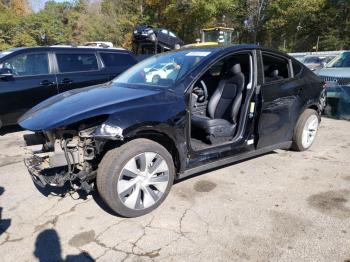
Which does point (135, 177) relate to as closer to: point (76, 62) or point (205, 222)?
point (205, 222)

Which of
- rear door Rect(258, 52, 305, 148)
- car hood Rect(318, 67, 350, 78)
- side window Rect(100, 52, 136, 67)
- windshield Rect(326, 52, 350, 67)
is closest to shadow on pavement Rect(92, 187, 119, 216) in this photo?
rear door Rect(258, 52, 305, 148)

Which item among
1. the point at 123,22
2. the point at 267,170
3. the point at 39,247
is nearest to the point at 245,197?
the point at 267,170

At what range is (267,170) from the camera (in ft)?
14.4

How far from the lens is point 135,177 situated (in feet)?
10.2

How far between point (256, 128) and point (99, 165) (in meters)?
2.01

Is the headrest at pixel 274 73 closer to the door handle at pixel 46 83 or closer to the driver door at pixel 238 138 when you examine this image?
the driver door at pixel 238 138

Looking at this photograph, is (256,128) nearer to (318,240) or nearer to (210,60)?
(210,60)

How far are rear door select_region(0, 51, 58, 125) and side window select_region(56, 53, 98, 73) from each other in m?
0.25

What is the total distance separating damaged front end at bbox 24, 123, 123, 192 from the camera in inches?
115

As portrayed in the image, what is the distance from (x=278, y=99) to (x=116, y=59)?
174 inches

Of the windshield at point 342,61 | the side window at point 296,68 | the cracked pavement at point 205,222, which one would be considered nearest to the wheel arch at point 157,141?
the cracked pavement at point 205,222

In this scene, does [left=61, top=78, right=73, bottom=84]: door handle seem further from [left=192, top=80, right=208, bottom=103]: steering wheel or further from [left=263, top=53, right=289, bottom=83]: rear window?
[left=263, top=53, right=289, bottom=83]: rear window

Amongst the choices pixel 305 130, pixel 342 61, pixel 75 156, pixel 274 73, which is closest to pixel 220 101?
pixel 274 73

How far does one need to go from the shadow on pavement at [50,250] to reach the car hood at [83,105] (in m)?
0.94
